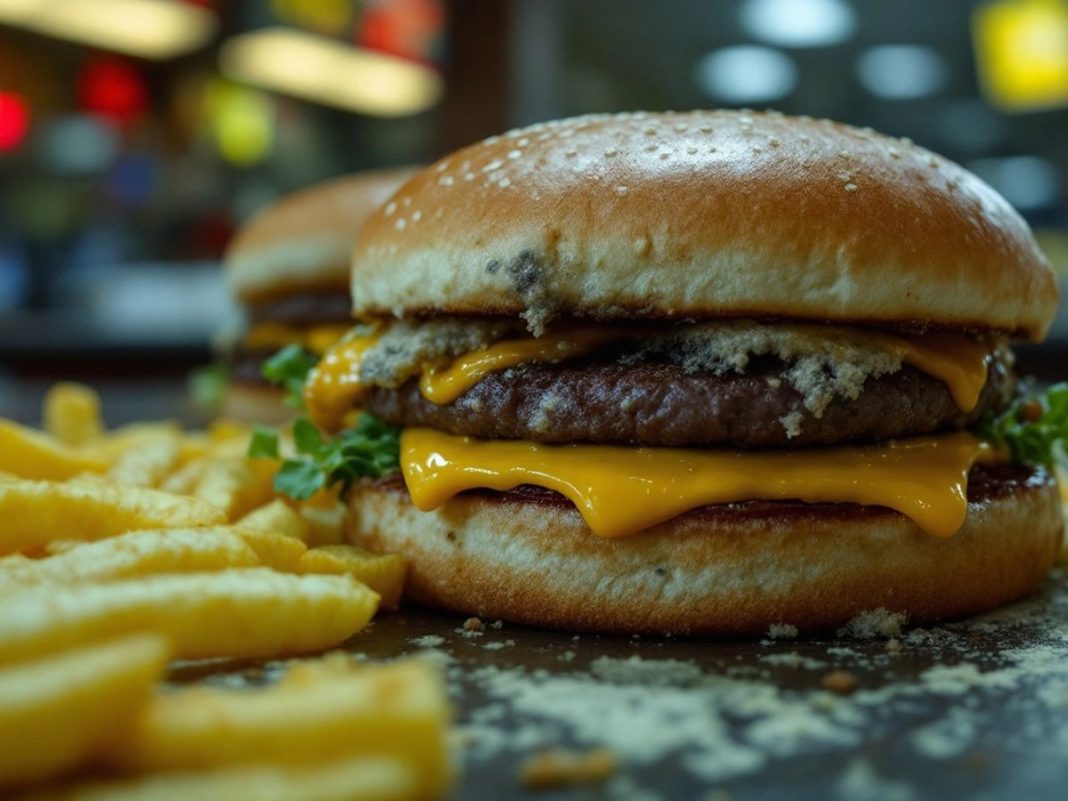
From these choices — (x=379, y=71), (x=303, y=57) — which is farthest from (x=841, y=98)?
(x=303, y=57)

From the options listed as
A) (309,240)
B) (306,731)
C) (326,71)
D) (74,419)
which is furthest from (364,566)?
(326,71)

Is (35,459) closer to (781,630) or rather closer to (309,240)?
(781,630)

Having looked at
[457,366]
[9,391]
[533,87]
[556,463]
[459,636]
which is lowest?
[9,391]

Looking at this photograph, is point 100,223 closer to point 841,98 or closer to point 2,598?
point 2,598

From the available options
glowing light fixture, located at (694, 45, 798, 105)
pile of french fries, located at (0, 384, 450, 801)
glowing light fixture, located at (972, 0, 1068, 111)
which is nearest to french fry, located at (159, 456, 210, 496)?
pile of french fries, located at (0, 384, 450, 801)

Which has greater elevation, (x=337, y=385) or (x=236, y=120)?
(x=236, y=120)

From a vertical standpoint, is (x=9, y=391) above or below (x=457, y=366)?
below

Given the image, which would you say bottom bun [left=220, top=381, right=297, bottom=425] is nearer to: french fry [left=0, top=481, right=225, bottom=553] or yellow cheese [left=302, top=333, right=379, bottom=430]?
yellow cheese [left=302, top=333, right=379, bottom=430]
